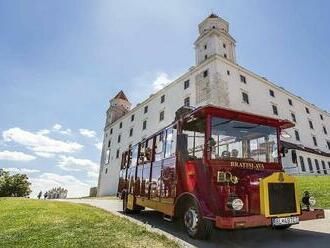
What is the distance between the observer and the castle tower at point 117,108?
2191 inches

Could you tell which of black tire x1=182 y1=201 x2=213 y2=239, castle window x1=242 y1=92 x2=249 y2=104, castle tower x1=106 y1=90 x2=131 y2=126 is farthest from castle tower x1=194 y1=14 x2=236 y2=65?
black tire x1=182 y1=201 x2=213 y2=239

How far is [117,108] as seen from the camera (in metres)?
55.9

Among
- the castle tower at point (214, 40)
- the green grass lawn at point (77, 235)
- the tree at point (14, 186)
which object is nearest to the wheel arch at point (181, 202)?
the green grass lawn at point (77, 235)

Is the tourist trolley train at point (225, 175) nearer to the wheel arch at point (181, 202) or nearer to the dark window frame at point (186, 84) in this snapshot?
the wheel arch at point (181, 202)

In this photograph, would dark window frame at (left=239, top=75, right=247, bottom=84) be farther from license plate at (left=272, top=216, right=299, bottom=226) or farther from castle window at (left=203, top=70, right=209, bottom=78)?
license plate at (left=272, top=216, right=299, bottom=226)

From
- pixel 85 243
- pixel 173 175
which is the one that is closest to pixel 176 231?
pixel 173 175

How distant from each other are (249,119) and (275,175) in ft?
5.69

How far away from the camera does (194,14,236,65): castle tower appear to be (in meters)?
36.2

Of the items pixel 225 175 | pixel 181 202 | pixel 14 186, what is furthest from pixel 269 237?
pixel 14 186

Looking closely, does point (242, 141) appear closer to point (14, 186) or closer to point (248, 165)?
point (248, 165)

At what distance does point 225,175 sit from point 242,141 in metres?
1.28

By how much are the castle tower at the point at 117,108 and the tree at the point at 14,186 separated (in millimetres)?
18039

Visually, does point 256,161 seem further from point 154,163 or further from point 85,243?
point 85,243

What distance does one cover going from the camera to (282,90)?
41188 mm
